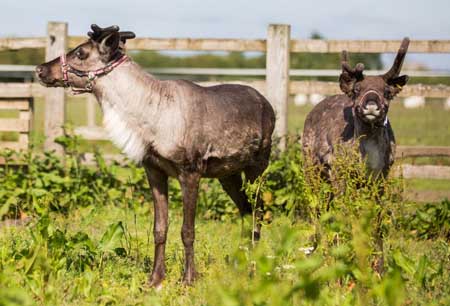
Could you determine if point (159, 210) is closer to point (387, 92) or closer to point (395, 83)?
point (387, 92)

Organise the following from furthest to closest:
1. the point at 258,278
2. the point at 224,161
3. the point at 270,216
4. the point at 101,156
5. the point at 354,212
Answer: the point at 101,156 → the point at 270,216 → the point at 224,161 → the point at 354,212 → the point at 258,278

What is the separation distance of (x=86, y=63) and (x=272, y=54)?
13.7 feet

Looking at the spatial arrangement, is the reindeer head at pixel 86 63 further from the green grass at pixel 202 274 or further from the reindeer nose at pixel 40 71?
the green grass at pixel 202 274

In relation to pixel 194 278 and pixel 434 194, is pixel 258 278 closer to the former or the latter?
pixel 194 278

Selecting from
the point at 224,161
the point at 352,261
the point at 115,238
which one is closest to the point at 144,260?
the point at 115,238

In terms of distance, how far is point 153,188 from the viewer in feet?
26.3

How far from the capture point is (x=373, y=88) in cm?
796

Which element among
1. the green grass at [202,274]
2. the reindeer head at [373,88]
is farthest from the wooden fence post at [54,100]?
the reindeer head at [373,88]

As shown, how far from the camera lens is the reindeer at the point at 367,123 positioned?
25.5 ft

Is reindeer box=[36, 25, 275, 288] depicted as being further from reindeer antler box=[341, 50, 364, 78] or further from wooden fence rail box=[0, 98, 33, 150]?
wooden fence rail box=[0, 98, 33, 150]

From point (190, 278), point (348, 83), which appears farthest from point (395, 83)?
point (190, 278)

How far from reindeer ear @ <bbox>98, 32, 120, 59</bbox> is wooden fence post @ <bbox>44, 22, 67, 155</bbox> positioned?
13.4 ft

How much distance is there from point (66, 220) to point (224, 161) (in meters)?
3.20

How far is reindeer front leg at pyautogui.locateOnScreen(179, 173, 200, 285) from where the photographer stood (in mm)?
7758
